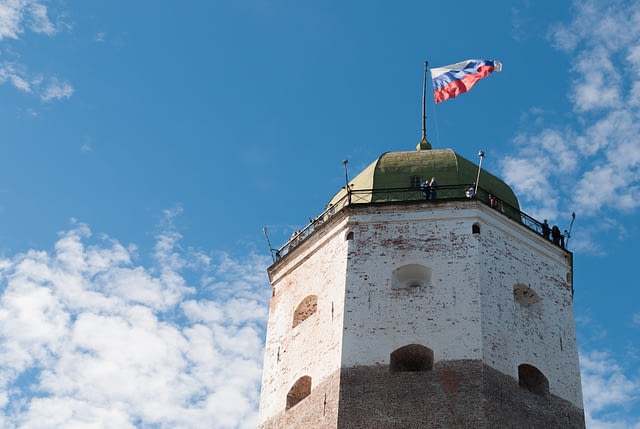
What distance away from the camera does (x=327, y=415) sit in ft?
96.1

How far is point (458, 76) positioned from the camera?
1435 inches

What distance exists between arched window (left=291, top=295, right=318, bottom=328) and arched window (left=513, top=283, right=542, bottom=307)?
5359 mm

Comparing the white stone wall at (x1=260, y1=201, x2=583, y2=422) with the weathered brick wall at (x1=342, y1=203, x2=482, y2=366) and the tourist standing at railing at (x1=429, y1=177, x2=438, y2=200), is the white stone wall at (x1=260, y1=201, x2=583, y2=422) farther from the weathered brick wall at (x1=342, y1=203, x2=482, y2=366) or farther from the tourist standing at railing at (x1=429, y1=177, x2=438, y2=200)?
the tourist standing at railing at (x1=429, y1=177, x2=438, y2=200)

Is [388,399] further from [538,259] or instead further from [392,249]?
[538,259]

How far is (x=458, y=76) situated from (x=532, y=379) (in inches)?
385

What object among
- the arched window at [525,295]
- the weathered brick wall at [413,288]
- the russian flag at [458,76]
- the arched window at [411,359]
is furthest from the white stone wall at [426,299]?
the russian flag at [458,76]

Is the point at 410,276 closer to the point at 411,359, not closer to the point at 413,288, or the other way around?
the point at 413,288

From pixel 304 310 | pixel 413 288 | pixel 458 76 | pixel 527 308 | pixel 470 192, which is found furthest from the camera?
pixel 458 76

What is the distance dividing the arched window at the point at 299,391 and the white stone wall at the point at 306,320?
0.11 m

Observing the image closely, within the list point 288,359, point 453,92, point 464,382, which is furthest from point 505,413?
point 453,92

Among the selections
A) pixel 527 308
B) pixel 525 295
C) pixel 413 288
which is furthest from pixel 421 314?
pixel 525 295

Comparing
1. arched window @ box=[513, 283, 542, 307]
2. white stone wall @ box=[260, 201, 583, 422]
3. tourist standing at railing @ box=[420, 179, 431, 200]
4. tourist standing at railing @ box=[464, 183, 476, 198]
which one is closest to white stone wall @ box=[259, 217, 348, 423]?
white stone wall @ box=[260, 201, 583, 422]

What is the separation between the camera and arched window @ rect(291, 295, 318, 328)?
1303 inches

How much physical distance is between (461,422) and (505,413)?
125 cm
